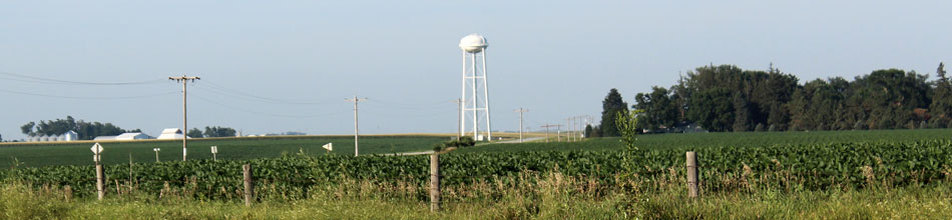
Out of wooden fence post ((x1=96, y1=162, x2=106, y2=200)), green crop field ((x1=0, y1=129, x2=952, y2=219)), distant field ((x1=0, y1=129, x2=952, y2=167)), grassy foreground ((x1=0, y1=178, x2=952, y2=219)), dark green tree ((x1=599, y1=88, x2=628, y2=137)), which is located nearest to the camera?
grassy foreground ((x1=0, y1=178, x2=952, y2=219))

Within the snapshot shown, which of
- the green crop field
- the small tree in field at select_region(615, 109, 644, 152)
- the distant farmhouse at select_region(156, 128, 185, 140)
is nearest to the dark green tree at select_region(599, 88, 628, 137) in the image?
the distant farmhouse at select_region(156, 128, 185, 140)

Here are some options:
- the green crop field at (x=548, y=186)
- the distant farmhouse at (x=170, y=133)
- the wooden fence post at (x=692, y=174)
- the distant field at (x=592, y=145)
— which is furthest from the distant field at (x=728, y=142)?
the distant farmhouse at (x=170, y=133)

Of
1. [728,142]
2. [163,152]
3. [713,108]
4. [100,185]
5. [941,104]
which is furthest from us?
[713,108]

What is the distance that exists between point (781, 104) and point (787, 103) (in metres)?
1.06

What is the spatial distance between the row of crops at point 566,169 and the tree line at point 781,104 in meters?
91.3

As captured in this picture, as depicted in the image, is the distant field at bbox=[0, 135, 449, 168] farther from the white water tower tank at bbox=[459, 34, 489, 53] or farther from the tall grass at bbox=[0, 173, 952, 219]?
the tall grass at bbox=[0, 173, 952, 219]

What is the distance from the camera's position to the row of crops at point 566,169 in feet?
59.5

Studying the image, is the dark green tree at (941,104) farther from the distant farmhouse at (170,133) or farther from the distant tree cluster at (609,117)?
the distant farmhouse at (170,133)

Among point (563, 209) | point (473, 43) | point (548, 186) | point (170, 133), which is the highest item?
point (473, 43)

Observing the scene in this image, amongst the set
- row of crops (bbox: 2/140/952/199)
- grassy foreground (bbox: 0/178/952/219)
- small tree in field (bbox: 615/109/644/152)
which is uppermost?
small tree in field (bbox: 615/109/644/152)

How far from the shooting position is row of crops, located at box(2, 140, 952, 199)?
714 inches

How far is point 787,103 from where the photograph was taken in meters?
130

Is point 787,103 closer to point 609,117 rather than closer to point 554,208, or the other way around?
point 609,117

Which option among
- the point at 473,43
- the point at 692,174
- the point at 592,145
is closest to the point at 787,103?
the point at 473,43
